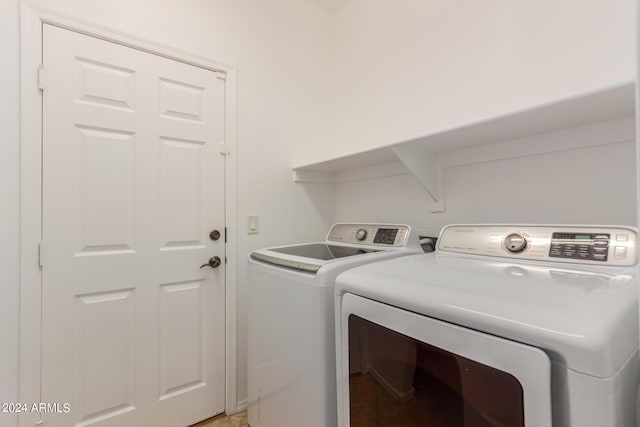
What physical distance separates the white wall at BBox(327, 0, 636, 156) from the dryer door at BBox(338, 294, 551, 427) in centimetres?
92

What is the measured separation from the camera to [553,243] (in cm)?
95

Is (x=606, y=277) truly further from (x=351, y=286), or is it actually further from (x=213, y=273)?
(x=213, y=273)

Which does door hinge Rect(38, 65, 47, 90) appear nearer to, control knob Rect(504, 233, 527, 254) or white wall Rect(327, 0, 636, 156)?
white wall Rect(327, 0, 636, 156)

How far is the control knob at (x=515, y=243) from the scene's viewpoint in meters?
1.00

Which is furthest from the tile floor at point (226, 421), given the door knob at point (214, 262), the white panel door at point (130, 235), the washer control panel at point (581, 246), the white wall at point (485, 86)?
the washer control panel at point (581, 246)

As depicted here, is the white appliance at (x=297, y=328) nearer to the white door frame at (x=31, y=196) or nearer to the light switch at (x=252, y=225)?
the light switch at (x=252, y=225)

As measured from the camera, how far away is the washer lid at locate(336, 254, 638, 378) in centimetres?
48

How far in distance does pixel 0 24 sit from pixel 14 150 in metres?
0.54

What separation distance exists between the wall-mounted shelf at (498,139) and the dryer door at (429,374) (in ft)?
2.61

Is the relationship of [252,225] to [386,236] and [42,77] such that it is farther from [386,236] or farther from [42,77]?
[42,77]

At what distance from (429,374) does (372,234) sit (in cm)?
95

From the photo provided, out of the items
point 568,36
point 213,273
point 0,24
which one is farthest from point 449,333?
point 0,24

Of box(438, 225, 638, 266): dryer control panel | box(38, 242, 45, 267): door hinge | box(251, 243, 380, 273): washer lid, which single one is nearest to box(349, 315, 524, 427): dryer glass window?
box(251, 243, 380, 273): washer lid

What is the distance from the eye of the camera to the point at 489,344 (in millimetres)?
580
